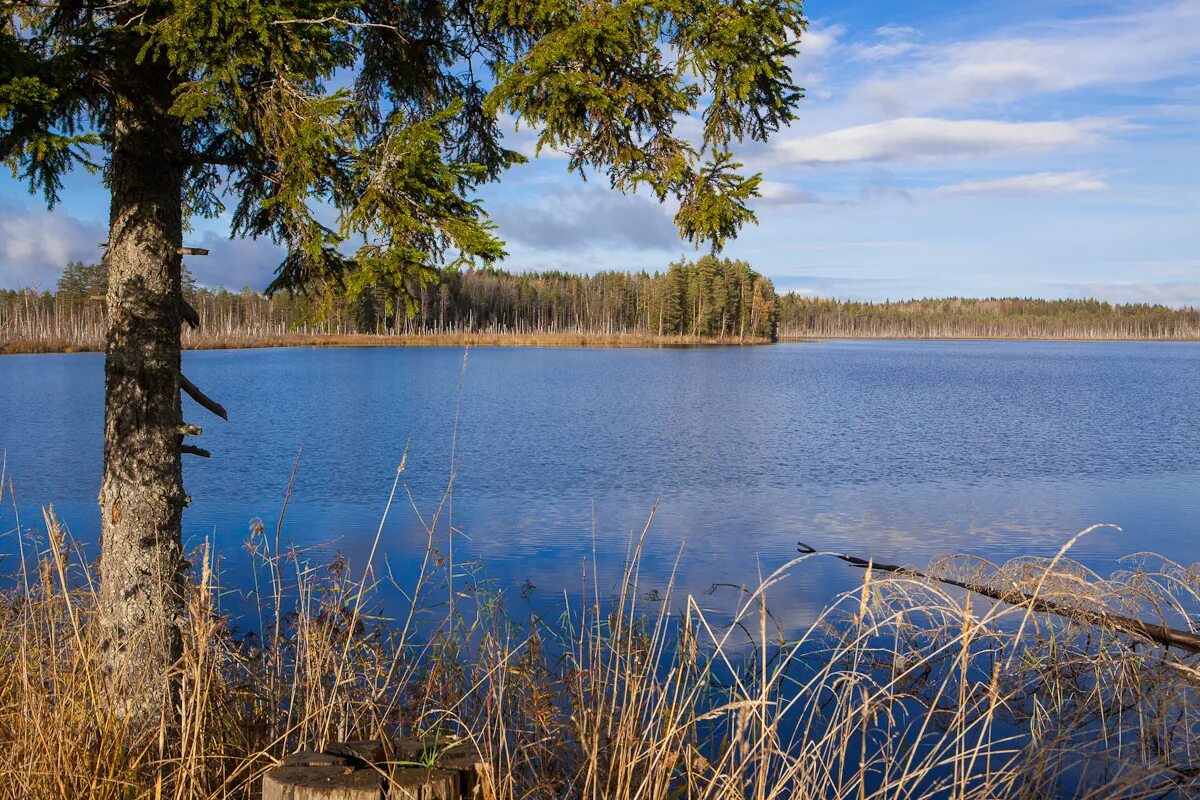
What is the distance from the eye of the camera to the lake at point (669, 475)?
10977mm

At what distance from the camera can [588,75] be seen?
5043 mm

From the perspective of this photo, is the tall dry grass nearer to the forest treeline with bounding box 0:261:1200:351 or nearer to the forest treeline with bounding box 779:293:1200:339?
the forest treeline with bounding box 0:261:1200:351

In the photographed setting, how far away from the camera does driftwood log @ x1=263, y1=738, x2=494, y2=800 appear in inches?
98.5

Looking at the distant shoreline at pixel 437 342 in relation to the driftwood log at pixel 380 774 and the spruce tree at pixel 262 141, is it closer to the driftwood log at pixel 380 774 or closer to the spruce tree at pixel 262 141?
the spruce tree at pixel 262 141

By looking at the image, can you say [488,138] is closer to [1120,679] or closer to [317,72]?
[317,72]

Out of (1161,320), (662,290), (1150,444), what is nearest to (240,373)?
(1150,444)

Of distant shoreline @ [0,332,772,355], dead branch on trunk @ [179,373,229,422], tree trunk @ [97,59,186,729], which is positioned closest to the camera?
tree trunk @ [97,59,186,729]

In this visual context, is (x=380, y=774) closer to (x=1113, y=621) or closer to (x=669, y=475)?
(x=1113, y=621)

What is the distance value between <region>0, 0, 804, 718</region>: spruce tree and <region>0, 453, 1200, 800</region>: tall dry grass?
0.38 metres

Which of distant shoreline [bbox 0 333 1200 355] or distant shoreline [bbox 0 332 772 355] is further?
distant shoreline [bbox 0 333 1200 355]

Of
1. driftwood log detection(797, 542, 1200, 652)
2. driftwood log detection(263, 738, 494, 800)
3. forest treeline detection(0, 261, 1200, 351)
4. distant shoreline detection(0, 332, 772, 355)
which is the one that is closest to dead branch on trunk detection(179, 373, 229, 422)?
driftwood log detection(263, 738, 494, 800)

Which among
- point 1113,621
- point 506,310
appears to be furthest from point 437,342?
point 1113,621

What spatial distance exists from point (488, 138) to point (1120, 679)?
6.06 metres

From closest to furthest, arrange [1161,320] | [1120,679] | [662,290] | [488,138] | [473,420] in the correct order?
1. [1120,679]
2. [488,138]
3. [473,420]
4. [662,290]
5. [1161,320]
